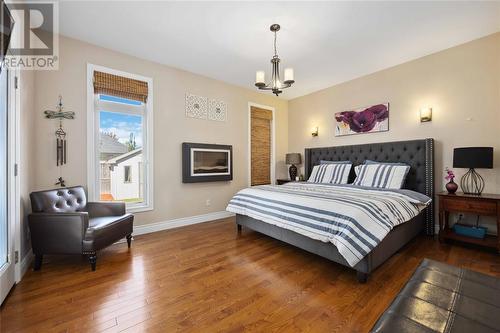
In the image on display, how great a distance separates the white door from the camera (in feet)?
6.11

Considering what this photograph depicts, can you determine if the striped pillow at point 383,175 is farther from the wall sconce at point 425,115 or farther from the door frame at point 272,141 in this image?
the door frame at point 272,141

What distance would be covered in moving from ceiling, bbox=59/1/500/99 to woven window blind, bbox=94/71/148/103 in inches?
16.8

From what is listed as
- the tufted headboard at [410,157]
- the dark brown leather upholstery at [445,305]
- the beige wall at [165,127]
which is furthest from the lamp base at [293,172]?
the dark brown leather upholstery at [445,305]

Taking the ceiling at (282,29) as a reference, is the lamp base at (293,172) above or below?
below

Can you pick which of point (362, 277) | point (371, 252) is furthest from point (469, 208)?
point (362, 277)

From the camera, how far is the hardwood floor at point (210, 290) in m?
1.51

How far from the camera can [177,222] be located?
12.4 ft

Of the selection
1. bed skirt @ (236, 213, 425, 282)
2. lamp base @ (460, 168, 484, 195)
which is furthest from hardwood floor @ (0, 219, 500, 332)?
lamp base @ (460, 168, 484, 195)

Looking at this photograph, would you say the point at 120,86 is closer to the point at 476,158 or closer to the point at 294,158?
the point at 294,158

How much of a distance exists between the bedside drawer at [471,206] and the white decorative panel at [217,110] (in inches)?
151

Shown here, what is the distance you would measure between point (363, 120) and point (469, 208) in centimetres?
209

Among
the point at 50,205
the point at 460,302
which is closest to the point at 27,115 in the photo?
the point at 50,205

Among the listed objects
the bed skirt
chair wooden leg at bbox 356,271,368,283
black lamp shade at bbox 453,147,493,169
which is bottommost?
chair wooden leg at bbox 356,271,368,283

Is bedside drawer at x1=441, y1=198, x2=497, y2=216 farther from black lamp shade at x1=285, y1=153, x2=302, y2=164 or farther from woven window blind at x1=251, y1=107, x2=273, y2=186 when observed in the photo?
woven window blind at x1=251, y1=107, x2=273, y2=186
